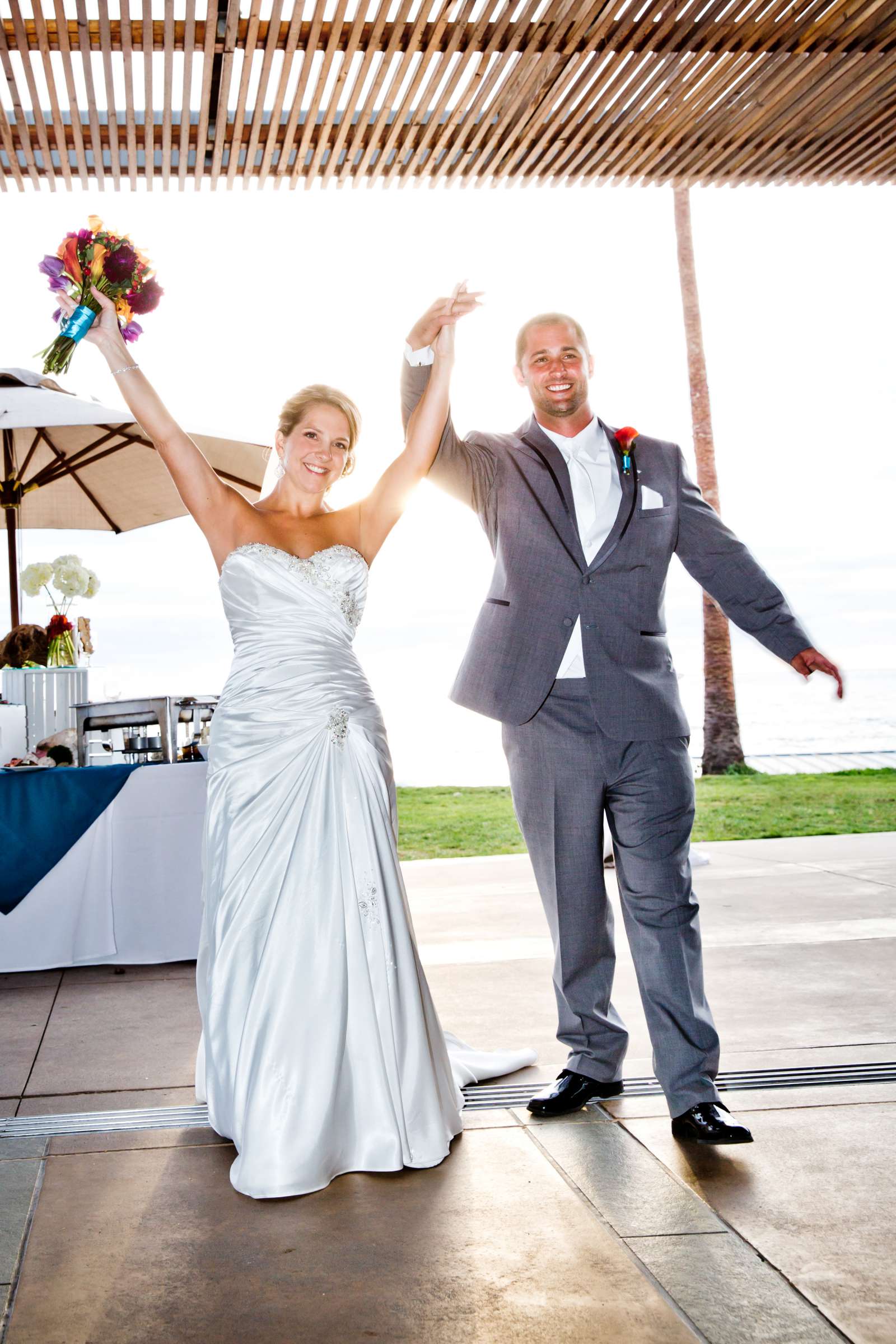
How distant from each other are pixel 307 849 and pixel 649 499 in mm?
1439

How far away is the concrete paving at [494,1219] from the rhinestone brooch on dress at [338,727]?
1.13m

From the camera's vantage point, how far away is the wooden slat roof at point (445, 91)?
451cm

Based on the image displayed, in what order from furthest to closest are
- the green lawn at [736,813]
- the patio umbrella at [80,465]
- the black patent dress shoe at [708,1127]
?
the green lawn at [736,813], the patio umbrella at [80,465], the black patent dress shoe at [708,1127]

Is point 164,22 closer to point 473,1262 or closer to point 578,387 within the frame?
point 578,387

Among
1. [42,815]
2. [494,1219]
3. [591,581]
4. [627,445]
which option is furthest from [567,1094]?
[42,815]

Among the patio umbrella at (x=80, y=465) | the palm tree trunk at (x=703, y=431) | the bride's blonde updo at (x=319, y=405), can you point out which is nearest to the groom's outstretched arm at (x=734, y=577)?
the bride's blonde updo at (x=319, y=405)

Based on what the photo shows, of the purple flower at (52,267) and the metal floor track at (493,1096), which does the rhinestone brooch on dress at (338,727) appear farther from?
the purple flower at (52,267)

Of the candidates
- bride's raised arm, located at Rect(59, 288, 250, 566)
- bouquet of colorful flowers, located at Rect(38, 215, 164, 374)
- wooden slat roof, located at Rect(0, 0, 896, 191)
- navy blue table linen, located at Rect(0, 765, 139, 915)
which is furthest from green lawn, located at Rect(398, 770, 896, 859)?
bouquet of colorful flowers, located at Rect(38, 215, 164, 374)

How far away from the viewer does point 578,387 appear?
12.3ft

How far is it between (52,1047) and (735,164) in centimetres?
480

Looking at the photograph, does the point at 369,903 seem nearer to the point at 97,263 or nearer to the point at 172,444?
the point at 172,444

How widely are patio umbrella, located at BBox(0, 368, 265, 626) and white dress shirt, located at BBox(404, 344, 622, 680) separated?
3.08m

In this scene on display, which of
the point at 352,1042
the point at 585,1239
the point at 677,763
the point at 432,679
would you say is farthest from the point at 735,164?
the point at 432,679

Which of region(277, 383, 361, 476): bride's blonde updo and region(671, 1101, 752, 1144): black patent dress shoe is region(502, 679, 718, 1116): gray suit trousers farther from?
region(277, 383, 361, 476): bride's blonde updo
